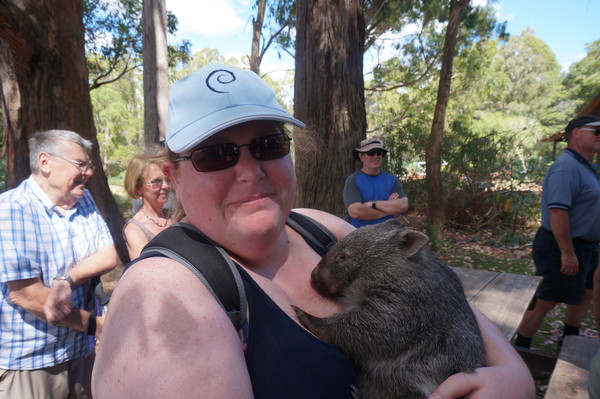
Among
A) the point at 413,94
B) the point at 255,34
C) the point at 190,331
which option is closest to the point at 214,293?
the point at 190,331

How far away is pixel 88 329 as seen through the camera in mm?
2881

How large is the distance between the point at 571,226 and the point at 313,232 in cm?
411

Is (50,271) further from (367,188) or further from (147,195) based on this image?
(367,188)

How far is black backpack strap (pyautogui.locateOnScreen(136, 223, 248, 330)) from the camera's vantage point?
120 centimetres

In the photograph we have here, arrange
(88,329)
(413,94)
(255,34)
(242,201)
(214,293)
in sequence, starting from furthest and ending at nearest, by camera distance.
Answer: (413,94)
(255,34)
(88,329)
(242,201)
(214,293)

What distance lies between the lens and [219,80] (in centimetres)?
139

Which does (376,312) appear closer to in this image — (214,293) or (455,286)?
(455,286)

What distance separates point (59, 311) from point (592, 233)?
578cm

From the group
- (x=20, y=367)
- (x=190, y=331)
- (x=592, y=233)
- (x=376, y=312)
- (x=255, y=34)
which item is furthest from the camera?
(x=255, y=34)

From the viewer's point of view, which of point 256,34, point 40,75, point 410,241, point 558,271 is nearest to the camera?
point 410,241

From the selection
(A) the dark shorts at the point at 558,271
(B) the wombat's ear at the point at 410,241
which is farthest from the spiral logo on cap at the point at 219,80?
(A) the dark shorts at the point at 558,271

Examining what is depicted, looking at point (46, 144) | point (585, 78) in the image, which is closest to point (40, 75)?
point (46, 144)

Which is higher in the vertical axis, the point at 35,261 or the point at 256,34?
the point at 256,34

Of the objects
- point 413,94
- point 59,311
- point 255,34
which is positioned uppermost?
point 255,34
